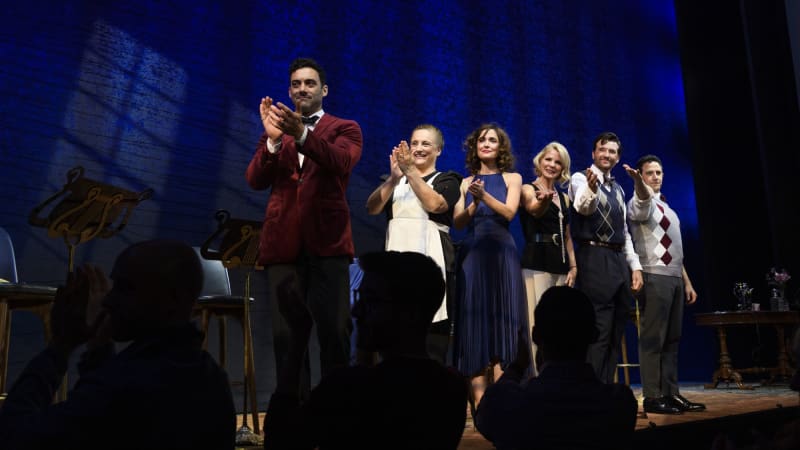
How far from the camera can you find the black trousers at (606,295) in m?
3.40

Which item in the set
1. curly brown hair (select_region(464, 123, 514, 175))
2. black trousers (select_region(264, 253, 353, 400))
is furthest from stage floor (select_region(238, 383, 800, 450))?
curly brown hair (select_region(464, 123, 514, 175))

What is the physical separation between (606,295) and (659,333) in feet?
1.71

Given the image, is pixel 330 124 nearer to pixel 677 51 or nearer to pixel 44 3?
pixel 44 3

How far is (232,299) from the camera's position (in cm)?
325

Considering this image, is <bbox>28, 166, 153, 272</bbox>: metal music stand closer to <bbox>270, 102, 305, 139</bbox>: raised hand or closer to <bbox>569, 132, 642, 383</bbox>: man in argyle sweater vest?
<bbox>270, 102, 305, 139</bbox>: raised hand

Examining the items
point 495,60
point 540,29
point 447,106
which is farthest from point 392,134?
point 540,29

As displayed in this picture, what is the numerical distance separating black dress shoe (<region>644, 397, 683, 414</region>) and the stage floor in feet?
0.23

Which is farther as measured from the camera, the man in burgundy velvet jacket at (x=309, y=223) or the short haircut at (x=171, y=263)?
the man in burgundy velvet jacket at (x=309, y=223)

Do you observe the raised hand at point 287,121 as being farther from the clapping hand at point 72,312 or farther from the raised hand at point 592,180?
the raised hand at point 592,180

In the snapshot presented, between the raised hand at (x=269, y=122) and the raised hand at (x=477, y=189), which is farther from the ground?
the raised hand at (x=269, y=122)

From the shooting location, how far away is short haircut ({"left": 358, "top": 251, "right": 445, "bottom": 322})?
1.19 m

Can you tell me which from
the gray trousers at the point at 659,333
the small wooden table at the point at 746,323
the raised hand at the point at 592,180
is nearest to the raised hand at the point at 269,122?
the raised hand at the point at 592,180

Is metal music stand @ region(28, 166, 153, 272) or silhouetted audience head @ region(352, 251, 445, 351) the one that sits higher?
metal music stand @ region(28, 166, 153, 272)

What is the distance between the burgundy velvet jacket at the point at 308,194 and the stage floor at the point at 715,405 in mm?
894
